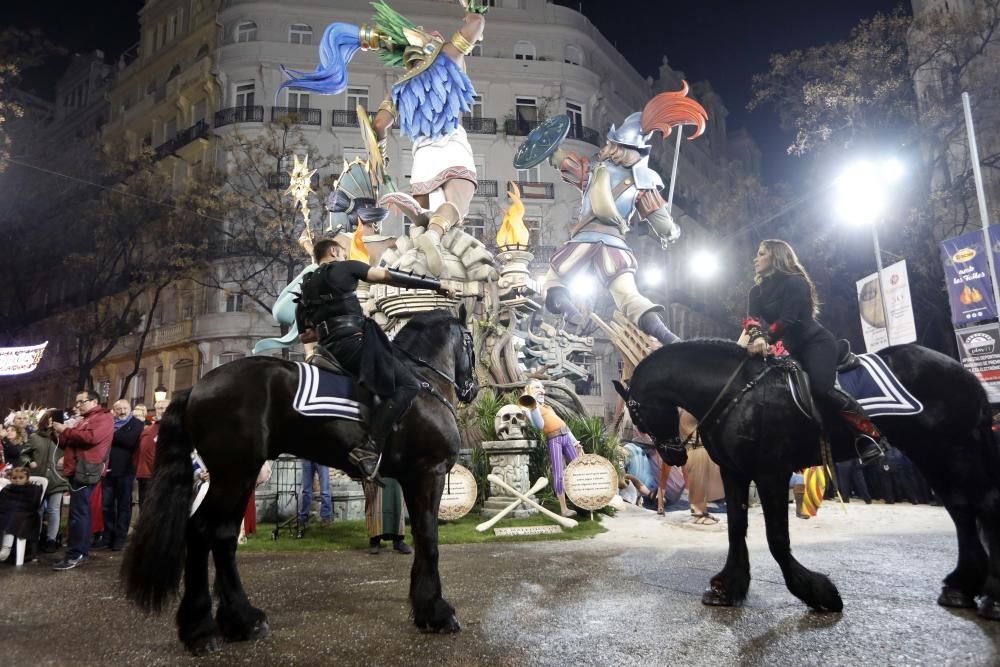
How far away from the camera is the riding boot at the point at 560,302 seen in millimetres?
13031

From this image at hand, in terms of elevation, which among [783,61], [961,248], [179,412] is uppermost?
[783,61]

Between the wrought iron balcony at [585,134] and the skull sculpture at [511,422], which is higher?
the wrought iron balcony at [585,134]

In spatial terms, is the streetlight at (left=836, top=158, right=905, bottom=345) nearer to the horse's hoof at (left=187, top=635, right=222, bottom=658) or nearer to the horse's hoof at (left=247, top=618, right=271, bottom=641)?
the horse's hoof at (left=247, top=618, right=271, bottom=641)

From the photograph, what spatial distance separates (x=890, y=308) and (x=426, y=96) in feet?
39.1

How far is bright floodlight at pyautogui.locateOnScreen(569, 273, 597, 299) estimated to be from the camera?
13.0 m

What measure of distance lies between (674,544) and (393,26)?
10.6 meters

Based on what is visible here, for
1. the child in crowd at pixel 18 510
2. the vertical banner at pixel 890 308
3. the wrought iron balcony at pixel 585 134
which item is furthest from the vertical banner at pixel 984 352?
the wrought iron balcony at pixel 585 134

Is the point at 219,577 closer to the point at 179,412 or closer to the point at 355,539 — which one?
the point at 179,412

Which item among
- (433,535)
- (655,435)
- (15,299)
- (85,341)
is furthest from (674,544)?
(15,299)

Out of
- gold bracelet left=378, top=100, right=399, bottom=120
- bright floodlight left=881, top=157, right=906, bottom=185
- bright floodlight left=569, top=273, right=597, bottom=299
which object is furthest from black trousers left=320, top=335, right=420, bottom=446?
bright floodlight left=881, top=157, right=906, bottom=185

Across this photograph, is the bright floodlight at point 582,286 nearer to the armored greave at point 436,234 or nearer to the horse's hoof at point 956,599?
the armored greave at point 436,234

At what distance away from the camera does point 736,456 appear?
5.13 m

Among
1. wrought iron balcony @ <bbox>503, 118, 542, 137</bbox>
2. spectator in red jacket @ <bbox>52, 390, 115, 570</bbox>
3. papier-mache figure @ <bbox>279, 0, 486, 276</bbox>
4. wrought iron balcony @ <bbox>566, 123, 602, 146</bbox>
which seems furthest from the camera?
wrought iron balcony @ <bbox>566, 123, 602, 146</bbox>

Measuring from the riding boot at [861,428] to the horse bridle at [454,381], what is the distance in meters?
2.90
